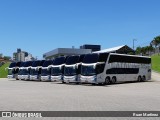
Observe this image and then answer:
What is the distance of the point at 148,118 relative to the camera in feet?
30.9

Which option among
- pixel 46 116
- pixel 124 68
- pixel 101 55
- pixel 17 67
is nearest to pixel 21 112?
pixel 46 116

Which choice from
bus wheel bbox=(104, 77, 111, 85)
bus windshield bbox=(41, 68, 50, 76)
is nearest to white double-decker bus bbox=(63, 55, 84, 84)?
bus wheel bbox=(104, 77, 111, 85)

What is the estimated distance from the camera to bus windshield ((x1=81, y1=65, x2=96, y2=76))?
3178cm

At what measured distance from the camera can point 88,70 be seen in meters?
32.3

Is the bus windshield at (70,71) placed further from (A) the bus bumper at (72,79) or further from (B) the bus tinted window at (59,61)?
(B) the bus tinted window at (59,61)

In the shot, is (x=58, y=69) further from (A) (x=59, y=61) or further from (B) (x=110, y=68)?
(B) (x=110, y=68)

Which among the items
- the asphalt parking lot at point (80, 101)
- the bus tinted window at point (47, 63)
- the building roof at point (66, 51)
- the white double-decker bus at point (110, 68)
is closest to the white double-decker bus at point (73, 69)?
the white double-decker bus at point (110, 68)

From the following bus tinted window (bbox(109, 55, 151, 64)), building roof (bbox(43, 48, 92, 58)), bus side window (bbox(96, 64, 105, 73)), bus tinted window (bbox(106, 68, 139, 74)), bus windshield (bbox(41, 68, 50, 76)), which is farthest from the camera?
building roof (bbox(43, 48, 92, 58))

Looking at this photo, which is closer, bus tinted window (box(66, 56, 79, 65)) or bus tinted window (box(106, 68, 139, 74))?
bus tinted window (box(106, 68, 139, 74))

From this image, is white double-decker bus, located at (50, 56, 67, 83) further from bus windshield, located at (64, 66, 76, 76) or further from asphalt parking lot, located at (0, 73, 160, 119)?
asphalt parking lot, located at (0, 73, 160, 119)

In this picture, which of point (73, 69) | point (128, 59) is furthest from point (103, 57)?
point (128, 59)

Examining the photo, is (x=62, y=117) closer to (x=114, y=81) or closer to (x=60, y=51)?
(x=114, y=81)

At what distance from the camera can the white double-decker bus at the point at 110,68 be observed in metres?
31.8

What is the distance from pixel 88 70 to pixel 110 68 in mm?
2413
